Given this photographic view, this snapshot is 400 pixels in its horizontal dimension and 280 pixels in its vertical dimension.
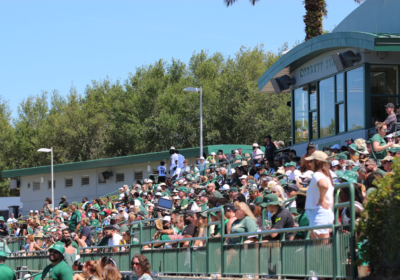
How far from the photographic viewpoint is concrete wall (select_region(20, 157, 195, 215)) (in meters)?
36.2

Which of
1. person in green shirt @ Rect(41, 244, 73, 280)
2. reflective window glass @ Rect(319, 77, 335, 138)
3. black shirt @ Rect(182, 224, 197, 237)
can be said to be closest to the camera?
person in green shirt @ Rect(41, 244, 73, 280)

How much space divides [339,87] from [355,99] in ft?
3.66

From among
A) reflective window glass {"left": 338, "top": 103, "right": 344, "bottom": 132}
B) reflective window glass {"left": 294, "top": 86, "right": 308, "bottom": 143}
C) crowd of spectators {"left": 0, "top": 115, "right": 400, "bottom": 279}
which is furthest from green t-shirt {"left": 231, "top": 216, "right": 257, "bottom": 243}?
reflective window glass {"left": 294, "top": 86, "right": 308, "bottom": 143}

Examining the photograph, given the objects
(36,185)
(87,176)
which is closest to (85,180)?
(87,176)

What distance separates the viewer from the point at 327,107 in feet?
65.2

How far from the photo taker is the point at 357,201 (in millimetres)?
7398

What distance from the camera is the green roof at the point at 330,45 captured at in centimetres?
1659

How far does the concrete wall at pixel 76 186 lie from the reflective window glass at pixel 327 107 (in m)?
14.2

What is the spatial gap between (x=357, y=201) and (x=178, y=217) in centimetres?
647

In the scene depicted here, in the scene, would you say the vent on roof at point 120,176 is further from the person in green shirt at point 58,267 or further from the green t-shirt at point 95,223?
the person in green shirt at point 58,267

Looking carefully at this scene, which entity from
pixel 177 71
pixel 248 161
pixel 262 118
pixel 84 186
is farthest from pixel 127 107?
pixel 248 161

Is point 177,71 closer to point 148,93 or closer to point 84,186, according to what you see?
point 148,93

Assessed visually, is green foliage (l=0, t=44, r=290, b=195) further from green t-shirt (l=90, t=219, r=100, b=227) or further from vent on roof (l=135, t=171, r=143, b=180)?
green t-shirt (l=90, t=219, r=100, b=227)

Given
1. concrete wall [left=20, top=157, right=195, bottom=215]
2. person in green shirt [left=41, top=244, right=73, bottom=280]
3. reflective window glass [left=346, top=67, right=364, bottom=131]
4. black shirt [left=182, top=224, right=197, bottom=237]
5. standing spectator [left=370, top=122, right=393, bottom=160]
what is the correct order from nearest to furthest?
person in green shirt [left=41, top=244, right=73, bottom=280], black shirt [left=182, top=224, right=197, bottom=237], standing spectator [left=370, top=122, right=393, bottom=160], reflective window glass [left=346, top=67, right=364, bottom=131], concrete wall [left=20, top=157, right=195, bottom=215]
